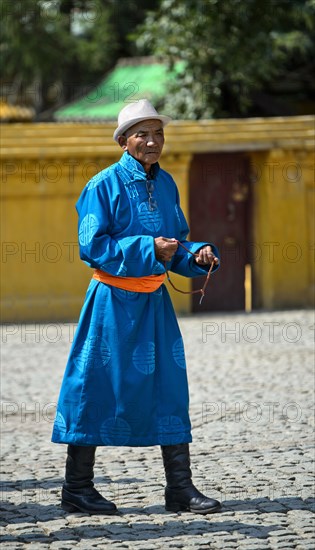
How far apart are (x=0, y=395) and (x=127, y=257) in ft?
14.2

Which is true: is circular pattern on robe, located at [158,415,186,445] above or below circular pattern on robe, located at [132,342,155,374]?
below

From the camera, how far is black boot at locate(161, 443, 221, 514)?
523 cm

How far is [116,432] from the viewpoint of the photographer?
5180 millimetres

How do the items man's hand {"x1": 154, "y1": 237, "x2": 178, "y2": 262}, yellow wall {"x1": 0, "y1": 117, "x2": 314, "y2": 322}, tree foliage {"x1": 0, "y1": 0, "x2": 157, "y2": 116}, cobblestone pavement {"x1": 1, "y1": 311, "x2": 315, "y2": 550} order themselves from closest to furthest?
cobblestone pavement {"x1": 1, "y1": 311, "x2": 315, "y2": 550} < man's hand {"x1": 154, "y1": 237, "x2": 178, "y2": 262} < yellow wall {"x1": 0, "y1": 117, "x2": 314, "y2": 322} < tree foliage {"x1": 0, "y1": 0, "x2": 157, "y2": 116}

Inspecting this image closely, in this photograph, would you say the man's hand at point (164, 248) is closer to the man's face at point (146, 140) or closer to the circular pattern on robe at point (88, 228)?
the circular pattern on robe at point (88, 228)

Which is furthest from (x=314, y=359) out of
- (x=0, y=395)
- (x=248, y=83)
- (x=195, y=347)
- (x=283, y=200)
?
(x=248, y=83)

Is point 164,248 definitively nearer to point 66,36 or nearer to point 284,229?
point 284,229

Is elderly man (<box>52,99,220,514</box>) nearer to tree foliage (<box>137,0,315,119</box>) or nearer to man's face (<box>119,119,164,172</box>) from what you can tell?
man's face (<box>119,119,164,172</box>)

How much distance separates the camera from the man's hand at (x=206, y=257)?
17.2 ft

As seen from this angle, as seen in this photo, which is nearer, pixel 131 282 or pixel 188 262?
pixel 131 282

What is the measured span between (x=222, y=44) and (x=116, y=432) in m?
13.9

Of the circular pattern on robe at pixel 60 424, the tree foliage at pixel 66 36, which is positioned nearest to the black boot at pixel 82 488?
the circular pattern on robe at pixel 60 424

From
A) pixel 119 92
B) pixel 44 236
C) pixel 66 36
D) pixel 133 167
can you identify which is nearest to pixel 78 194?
pixel 44 236

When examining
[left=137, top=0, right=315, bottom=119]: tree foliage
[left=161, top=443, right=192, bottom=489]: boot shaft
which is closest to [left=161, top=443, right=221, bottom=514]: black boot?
[left=161, top=443, right=192, bottom=489]: boot shaft
